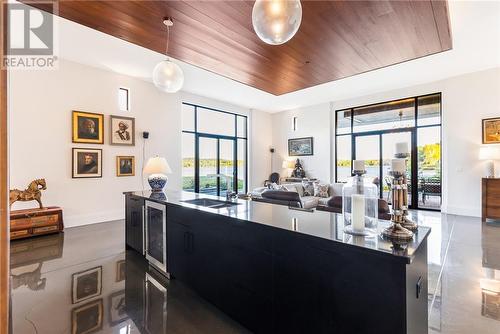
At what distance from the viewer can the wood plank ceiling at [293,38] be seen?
8.54ft

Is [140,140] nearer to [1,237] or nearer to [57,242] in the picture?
[57,242]

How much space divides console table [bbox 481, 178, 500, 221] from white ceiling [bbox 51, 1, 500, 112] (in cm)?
272

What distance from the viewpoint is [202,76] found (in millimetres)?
5750

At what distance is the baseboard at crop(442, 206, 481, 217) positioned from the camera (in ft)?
18.8

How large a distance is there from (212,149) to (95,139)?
3.44 metres

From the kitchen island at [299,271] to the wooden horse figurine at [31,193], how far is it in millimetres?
3667

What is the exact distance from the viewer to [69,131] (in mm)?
5031

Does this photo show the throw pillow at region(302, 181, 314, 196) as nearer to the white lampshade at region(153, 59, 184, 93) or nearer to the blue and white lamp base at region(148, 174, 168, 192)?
the blue and white lamp base at region(148, 174, 168, 192)

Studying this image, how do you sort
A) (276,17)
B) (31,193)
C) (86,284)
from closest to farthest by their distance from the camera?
1. (276,17)
2. (86,284)
3. (31,193)

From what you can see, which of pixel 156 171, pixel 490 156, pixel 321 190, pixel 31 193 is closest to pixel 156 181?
pixel 156 171

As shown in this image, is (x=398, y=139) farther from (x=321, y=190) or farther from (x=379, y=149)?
(x=321, y=190)

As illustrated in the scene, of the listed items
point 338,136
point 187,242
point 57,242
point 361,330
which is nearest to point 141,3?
point 187,242

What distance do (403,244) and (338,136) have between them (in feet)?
24.7

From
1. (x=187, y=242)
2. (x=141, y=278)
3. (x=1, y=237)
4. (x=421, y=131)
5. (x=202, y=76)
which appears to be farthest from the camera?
(x=421, y=131)
